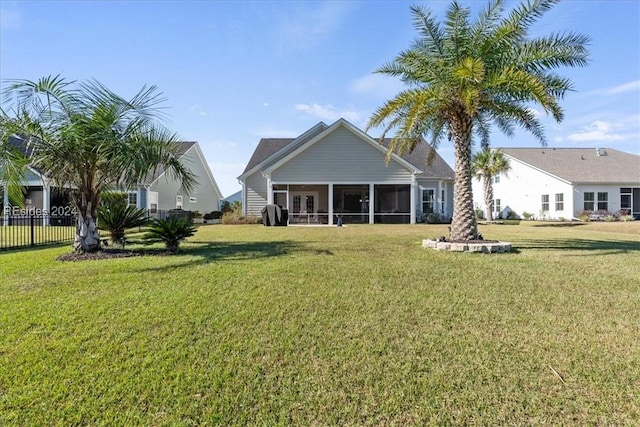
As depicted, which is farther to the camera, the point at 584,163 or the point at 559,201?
the point at 584,163

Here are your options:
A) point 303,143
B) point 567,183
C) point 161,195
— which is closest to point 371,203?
point 303,143

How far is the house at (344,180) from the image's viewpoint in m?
22.2

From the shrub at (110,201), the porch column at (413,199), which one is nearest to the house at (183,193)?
the shrub at (110,201)

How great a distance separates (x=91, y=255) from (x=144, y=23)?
25.0 ft

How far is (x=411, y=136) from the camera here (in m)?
13.1

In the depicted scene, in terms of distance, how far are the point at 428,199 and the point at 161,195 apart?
2080 centimetres

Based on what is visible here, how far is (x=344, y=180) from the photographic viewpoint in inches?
880

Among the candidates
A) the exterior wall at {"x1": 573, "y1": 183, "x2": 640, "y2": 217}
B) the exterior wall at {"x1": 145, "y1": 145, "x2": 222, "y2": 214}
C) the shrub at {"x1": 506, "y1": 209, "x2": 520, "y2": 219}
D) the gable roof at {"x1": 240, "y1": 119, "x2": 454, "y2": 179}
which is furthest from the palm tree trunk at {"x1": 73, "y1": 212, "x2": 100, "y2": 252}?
the shrub at {"x1": 506, "y1": 209, "x2": 520, "y2": 219}

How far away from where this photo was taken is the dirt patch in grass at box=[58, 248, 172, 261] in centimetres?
836

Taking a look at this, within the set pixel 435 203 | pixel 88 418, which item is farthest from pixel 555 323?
pixel 435 203

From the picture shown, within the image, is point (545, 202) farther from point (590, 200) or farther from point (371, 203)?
point (371, 203)

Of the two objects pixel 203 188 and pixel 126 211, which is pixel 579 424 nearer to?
pixel 126 211

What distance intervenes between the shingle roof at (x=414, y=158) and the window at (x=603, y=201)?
13.7m

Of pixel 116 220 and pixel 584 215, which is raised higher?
pixel 584 215
